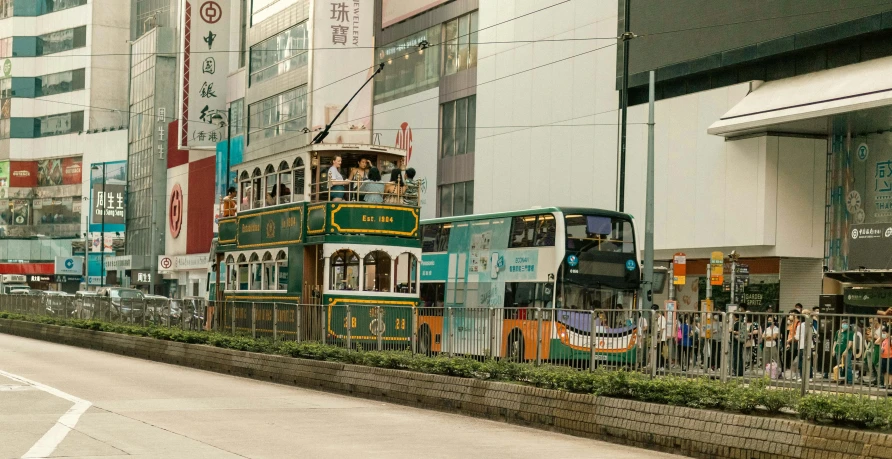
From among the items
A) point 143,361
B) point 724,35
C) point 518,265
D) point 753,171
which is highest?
point 724,35

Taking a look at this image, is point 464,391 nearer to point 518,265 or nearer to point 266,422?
point 266,422

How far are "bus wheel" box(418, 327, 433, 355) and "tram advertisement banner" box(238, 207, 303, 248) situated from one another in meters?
7.30

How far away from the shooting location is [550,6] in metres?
43.6

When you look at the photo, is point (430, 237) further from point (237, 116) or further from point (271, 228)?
point (237, 116)

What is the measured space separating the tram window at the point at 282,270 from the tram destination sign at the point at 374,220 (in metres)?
2.12

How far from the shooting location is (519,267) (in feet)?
96.3

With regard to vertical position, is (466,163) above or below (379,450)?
above

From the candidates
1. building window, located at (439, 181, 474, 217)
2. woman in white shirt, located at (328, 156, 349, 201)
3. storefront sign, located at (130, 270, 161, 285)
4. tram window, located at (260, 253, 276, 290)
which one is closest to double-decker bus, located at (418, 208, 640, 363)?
woman in white shirt, located at (328, 156, 349, 201)

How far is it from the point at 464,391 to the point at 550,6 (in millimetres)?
27908

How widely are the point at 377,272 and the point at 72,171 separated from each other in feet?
284

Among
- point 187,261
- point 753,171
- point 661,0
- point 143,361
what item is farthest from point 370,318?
point 187,261

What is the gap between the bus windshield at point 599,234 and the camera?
28.1 metres

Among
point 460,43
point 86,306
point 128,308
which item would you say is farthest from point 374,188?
point 460,43

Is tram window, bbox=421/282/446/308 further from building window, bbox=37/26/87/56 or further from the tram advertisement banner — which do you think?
building window, bbox=37/26/87/56
